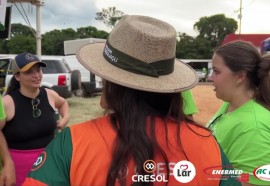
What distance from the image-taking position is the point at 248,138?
1740 mm

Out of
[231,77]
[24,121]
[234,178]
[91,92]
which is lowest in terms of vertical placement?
[91,92]

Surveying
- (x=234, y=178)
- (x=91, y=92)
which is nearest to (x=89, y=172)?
(x=234, y=178)

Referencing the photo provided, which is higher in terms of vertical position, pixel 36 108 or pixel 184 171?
pixel 184 171

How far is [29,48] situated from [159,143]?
156ft

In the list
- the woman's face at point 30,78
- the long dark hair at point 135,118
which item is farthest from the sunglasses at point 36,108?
the long dark hair at point 135,118

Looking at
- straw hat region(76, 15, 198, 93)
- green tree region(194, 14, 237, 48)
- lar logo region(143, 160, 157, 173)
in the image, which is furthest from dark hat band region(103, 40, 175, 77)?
green tree region(194, 14, 237, 48)

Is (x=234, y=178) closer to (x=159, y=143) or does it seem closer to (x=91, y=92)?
(x=159, y=143)

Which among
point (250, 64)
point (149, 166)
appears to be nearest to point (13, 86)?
point (250, 64)

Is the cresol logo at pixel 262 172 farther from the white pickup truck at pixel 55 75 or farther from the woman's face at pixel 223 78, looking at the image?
the white pickup truck at pixel 55 75

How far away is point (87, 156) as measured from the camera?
1.11 meters

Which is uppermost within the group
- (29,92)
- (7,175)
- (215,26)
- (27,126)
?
(215,26)

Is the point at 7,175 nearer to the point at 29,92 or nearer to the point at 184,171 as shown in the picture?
the point at 29,92

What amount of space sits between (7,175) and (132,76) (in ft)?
5.60

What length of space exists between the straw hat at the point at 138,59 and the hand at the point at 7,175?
154 centimetres
